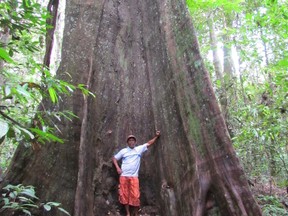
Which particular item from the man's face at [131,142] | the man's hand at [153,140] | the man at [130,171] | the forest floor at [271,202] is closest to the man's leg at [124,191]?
the man at [130,171]

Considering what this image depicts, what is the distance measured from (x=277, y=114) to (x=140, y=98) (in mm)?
2701

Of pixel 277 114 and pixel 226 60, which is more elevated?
pixel 226 60

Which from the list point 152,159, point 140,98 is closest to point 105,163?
point 152,159

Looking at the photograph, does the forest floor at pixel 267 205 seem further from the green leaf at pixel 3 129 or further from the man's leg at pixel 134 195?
the green leaf at pixel 3 129

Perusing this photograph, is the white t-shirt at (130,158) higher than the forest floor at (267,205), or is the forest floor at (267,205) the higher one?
the white t-shirt at (130,158)

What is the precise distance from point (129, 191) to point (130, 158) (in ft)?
1.45

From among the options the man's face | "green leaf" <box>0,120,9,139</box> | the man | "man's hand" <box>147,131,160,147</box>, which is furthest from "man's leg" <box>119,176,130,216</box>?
"green leaf" <box>0,120,9,139</box>

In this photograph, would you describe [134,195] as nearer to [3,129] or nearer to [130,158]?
[130,158]

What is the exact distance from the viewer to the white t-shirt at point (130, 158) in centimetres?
451

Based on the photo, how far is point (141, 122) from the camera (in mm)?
4883

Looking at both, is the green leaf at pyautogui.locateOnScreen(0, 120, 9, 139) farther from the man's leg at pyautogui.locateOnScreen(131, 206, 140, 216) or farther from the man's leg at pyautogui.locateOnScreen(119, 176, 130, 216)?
the man's leg at pyautogui.locateOnScreen(131, 206, 140, 216)

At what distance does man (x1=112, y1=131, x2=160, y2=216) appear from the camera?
14.3 feet

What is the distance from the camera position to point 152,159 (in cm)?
474

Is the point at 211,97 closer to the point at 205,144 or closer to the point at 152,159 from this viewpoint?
the point at 205,144
